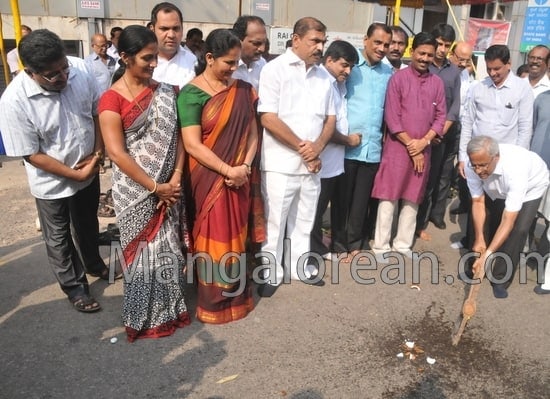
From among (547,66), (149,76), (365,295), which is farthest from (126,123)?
(547,66)

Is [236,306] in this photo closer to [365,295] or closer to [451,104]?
[365,295]

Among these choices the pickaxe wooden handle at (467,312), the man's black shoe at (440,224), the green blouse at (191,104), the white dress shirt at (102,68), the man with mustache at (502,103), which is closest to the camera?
the green blouse at (191,104)

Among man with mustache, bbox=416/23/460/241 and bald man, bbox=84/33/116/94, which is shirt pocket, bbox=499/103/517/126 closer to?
man with mustache, bbox=416/23/460/241

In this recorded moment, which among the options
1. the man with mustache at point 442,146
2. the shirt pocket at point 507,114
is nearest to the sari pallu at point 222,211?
the man with mustache at point 442,146

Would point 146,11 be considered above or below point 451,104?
above

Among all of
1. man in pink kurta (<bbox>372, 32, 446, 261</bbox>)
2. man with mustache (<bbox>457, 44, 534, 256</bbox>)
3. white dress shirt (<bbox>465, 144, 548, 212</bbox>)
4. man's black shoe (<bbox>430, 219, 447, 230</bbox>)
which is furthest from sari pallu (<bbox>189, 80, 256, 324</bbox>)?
man's black shoe (<bbox>430, 219, 447, 230</bbox>)

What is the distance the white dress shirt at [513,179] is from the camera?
133 inches

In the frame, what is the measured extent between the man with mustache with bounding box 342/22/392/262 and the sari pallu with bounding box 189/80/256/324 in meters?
1.12

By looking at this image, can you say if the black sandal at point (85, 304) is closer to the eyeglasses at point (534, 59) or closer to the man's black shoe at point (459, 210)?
the man's black shoe at point (459, 210)

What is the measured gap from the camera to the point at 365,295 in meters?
3.73

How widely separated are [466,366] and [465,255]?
68.8 inches

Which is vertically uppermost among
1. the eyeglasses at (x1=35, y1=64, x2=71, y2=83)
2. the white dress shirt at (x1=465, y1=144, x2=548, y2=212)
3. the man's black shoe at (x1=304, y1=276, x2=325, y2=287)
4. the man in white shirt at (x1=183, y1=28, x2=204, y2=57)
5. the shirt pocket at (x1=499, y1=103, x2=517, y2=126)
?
the man in white shirt at (x1=183, y1=28, x2=204, y2=57)

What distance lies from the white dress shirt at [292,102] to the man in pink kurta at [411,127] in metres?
0.76

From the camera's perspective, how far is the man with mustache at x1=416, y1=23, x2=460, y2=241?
453 cm
